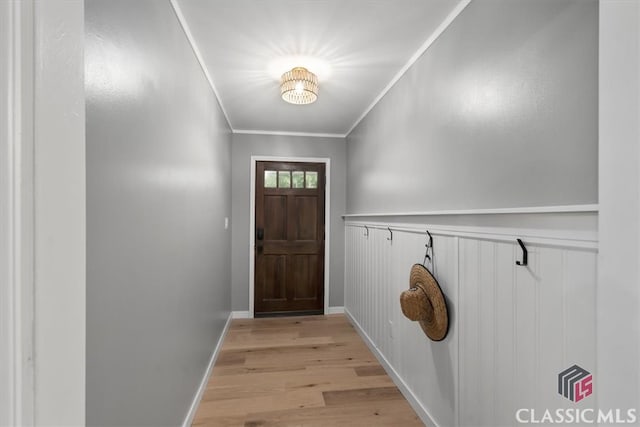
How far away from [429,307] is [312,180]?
2.33 meters

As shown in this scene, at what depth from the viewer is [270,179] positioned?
3471 millimetres

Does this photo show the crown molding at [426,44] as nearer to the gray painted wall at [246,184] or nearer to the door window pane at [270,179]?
the gray painted wall at [246,184]

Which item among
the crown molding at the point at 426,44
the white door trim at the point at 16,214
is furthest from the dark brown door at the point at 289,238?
the white door trim at the point at 16,214

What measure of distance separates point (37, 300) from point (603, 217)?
1.01m

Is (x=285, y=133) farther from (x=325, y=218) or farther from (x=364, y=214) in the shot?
(x=364, y=214)

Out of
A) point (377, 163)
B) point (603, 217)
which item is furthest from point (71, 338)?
point (377, 163)

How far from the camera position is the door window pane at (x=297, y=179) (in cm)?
350

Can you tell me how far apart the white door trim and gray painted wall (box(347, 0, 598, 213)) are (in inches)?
49.5

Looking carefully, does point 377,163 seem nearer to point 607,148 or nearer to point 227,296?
point 607,148

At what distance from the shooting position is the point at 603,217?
0.58 meters

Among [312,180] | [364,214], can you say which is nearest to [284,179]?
[312,180]

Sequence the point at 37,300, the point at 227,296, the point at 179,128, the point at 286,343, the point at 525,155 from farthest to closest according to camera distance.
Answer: the point at 227,296 < the point at 286,343 < the point at 179,128 < the point at 525,155 < the point at 37,300

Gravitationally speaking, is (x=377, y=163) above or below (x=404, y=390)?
above

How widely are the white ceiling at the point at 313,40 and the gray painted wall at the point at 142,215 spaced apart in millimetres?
190
